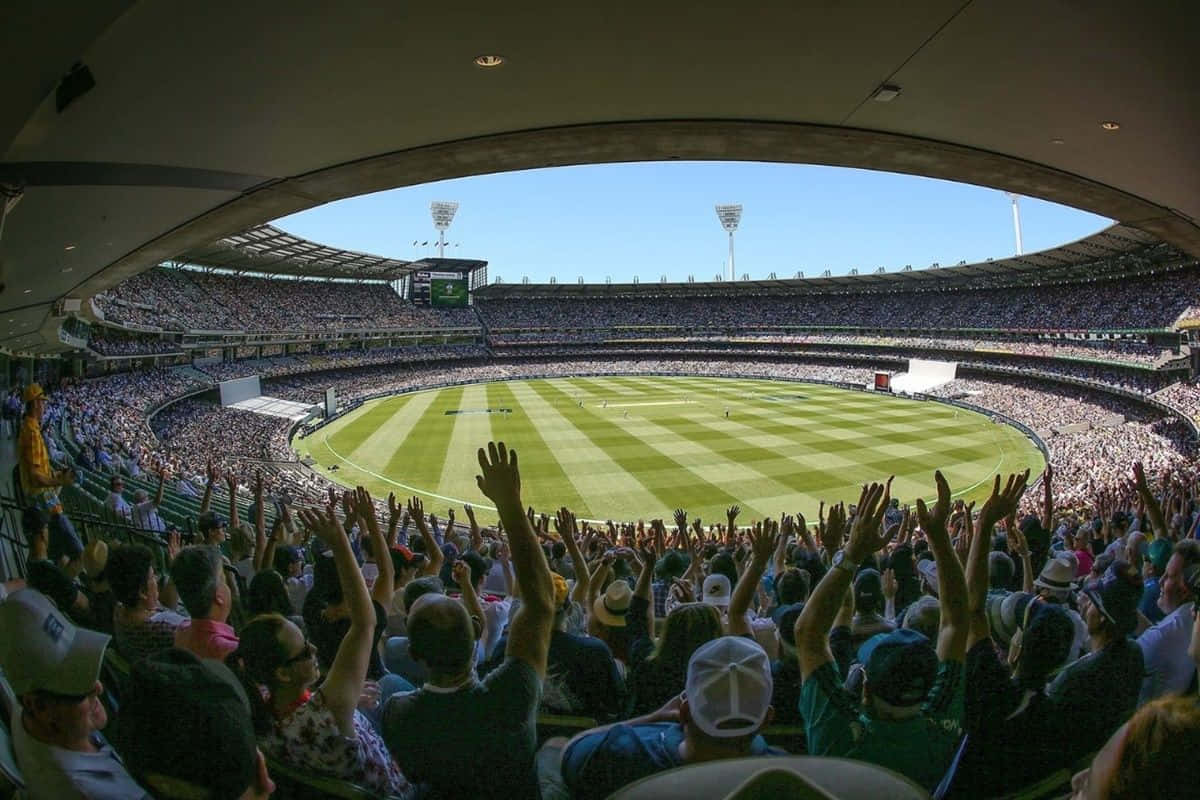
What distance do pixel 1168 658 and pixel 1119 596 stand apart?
14.7 inches

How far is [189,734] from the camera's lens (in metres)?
1.79

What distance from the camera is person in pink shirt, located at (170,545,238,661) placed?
311cm

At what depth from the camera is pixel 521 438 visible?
118 feet

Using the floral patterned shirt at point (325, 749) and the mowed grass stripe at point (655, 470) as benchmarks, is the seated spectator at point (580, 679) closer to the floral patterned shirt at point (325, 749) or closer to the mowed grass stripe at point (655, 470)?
the floral patterned shirt at point (325, 749)

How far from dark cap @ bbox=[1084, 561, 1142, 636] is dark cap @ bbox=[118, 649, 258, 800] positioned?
3457 millimetres

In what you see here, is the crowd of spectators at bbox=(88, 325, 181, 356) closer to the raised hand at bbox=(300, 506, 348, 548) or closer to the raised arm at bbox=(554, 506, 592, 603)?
the raised arm at bbox=(554, 506, 592, 603)

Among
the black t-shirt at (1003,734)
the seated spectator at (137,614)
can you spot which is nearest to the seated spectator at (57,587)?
the seated spectator at (137,614)

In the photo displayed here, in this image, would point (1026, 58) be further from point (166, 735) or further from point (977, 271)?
point (977, 271)

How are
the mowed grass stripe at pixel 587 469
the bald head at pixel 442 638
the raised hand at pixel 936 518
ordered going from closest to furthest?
the bald head at pixel 442 638
the raised hand at pixel 936 518
the mowed grass stripe at pixel 587 469

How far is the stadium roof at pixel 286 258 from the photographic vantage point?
45.1m

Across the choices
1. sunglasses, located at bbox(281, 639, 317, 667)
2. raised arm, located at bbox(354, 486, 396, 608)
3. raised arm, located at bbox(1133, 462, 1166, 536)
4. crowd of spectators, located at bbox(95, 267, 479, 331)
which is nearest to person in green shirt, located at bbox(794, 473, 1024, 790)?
sunglasses, located at bbox(281, 639, 317, 667)

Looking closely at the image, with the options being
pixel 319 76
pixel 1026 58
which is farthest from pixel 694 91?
pixel 319 76

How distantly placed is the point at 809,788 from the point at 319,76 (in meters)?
4.24

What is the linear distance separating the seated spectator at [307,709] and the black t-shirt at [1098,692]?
249 cm
